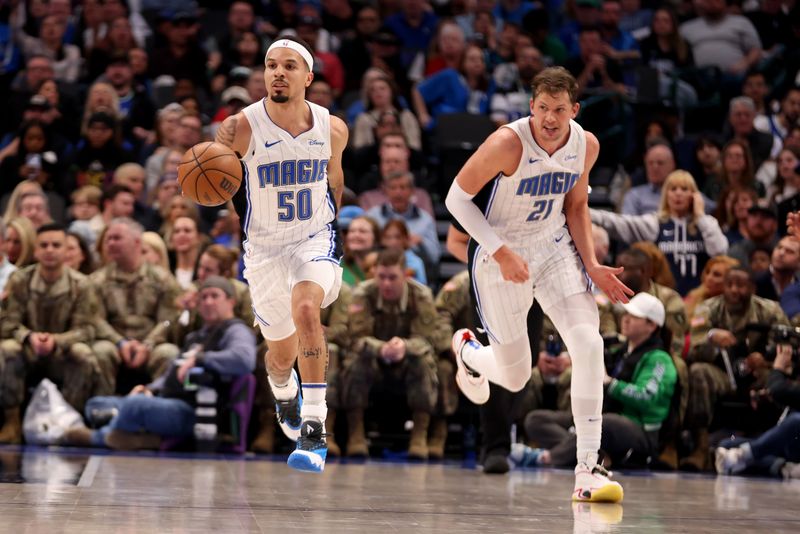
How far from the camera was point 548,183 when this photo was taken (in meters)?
6.91

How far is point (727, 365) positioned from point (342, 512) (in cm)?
444

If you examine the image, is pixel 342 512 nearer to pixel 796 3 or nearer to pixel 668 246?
pixel 668 246

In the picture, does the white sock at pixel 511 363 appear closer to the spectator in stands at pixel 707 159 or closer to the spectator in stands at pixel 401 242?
the spectator in stands at pixel 401 242

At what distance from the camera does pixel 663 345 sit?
9.23 metres

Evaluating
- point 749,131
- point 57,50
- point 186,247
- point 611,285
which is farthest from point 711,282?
point 57,50

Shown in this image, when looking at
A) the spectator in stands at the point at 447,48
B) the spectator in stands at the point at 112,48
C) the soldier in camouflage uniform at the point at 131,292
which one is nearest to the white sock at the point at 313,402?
the soldier in camouflage uniform at the point at 131,292

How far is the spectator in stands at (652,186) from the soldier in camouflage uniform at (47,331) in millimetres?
4892

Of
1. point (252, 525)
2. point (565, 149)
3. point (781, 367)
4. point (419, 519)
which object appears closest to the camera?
point (252, 525)

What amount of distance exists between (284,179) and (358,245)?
3.56 metres

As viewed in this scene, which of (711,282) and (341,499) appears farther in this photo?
(711,282)

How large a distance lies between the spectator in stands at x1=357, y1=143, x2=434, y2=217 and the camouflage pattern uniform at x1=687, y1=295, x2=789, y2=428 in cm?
285

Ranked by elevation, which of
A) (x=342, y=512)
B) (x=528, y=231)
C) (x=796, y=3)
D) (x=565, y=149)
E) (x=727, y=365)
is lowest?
(x=342, y=512)

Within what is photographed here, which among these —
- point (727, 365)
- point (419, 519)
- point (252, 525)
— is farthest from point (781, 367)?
point (252, 525)

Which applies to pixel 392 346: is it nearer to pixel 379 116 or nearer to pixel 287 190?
pixel 287 190
